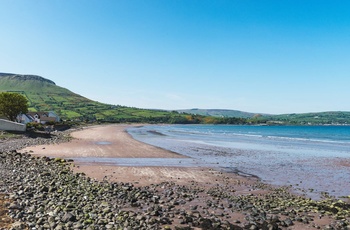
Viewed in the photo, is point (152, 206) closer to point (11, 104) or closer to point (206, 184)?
point (206, 184)

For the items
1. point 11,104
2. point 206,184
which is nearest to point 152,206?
point 206,184

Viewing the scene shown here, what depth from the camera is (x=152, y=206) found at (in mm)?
15367

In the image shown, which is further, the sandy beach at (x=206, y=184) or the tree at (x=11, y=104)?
the tree at (x=11, y=104)

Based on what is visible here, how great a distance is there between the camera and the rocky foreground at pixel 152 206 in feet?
41.5

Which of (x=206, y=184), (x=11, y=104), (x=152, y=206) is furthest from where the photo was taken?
(x=11, y=104)

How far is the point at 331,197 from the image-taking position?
18.8 meters

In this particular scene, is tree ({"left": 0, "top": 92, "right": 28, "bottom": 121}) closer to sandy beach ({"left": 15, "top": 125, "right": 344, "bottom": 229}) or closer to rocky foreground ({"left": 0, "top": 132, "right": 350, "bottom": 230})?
sandy beach ({"left": 15, "top": 125, "right": 344, "bottom": 229})

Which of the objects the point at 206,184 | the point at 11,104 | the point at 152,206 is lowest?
the point at 206,184

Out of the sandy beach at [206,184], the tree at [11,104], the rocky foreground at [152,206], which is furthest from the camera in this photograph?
the tree at [11,104]

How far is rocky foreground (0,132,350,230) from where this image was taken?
499 inches

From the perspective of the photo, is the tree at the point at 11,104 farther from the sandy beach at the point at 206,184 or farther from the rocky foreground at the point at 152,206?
the rocky foreground at the point at 152,206

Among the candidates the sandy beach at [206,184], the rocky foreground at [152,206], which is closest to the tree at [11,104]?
the sandy beach at [206,184]

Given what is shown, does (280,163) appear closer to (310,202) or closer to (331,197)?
(331,197)

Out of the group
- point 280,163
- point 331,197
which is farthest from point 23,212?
point 280,163
